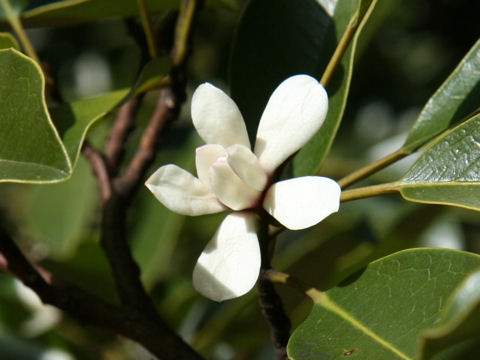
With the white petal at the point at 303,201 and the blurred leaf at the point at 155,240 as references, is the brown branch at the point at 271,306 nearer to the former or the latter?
the white petal at the point at 303,201

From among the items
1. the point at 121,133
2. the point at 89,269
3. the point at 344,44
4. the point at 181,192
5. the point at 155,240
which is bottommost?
the point at 155,240

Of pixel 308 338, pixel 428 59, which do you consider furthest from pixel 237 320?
pixel 428 59

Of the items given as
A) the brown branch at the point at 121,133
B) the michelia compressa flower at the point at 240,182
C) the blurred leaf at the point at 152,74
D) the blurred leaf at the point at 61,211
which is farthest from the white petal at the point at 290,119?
the blurred leaf at the point at 61,211

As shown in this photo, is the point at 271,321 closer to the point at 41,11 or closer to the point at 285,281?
the point at 285,281

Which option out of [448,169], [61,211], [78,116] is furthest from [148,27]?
[61,211]

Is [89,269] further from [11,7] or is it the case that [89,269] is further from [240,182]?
[240,182]

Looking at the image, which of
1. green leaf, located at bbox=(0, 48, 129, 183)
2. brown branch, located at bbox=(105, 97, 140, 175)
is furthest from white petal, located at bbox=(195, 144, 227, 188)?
brown branch, located at bbox=(105, 97, 140, 175)

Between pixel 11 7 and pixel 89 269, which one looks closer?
pixel 11 7
